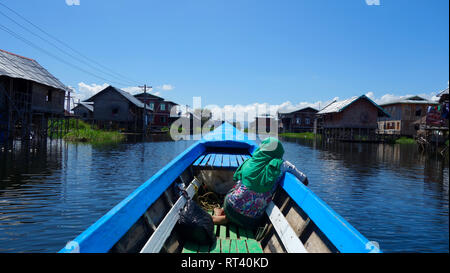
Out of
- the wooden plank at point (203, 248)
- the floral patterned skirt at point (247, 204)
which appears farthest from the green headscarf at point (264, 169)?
the wooden plank at point (203, 248)

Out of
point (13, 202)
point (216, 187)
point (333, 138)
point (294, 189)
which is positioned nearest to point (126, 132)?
point (333, 138)

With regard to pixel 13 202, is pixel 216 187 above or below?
above

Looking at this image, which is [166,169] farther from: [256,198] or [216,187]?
[216,187]

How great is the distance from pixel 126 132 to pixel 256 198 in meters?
43.3

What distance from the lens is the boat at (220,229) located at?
220cm

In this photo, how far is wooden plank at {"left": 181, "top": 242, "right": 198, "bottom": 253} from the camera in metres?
3.52

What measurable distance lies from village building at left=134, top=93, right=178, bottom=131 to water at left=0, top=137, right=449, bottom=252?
4501 centimetres

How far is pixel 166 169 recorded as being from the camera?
4324 millimetres

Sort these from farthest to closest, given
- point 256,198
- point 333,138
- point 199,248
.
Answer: point 333,138
point 256,198
point 199,248

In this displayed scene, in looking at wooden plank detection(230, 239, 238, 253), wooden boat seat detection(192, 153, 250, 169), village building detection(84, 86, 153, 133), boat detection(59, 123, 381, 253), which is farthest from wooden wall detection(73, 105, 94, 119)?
wooden plank detection(230, 239, 238, 253)
